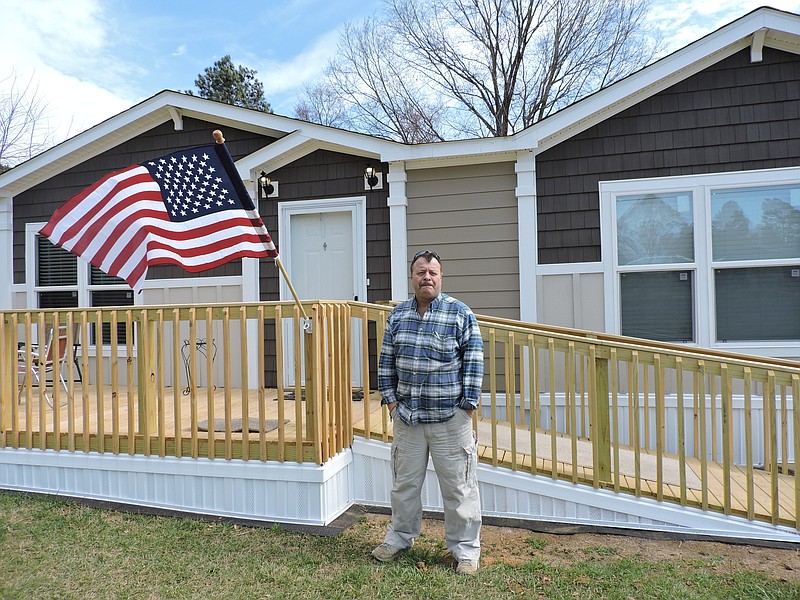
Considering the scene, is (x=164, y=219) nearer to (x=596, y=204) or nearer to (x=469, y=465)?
(x=469, y=465)

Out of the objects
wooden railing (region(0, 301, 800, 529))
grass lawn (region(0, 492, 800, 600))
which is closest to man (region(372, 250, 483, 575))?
grass lawn (region(0, 492, 800, 600))

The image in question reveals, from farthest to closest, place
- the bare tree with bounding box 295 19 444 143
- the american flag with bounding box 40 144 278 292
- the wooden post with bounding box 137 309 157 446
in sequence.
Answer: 1. the bare tree with bounding box 295 19 444 143
2. the wooden post with bounding box 137 309 157 446
3. the american flag with bounding box 40 144 278 292

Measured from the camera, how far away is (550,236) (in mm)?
5598

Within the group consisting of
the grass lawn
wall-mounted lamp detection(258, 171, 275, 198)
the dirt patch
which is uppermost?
wall-mounted lamp detection(258, 171, 275, 198)

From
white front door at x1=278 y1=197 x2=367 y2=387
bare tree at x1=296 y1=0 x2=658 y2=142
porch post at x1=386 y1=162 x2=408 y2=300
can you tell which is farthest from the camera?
bare tree at x1=296 y1=0 x2=658 y2=142

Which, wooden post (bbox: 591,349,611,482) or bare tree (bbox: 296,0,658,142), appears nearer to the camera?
wooden post (bbox: 591,349,611,482)

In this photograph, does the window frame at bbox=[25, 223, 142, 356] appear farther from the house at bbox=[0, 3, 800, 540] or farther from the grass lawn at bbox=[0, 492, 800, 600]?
the grass lawn at bbox=[0, 492, 800, 600]

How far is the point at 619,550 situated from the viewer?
3.26 metres

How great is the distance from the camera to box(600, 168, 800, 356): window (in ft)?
17.0

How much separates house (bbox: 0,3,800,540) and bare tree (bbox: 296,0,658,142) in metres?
10.6

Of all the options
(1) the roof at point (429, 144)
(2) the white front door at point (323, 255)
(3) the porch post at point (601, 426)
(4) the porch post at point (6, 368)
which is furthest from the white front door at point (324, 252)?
(3) the porch post at point (601, 426)

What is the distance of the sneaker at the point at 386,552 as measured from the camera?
3.06 meters

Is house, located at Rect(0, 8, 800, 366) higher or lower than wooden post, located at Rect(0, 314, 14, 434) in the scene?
higher

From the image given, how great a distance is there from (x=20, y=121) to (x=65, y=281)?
40.7 ft
